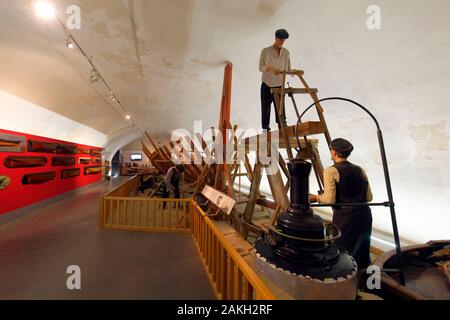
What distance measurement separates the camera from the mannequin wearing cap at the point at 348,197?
1628mm

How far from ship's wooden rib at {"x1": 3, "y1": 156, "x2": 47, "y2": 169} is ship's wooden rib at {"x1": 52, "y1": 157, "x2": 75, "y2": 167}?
1.73 feet

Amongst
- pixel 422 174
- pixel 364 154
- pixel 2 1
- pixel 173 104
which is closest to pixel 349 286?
pixel 422 174

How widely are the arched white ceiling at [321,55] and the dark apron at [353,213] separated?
1783 millimetres

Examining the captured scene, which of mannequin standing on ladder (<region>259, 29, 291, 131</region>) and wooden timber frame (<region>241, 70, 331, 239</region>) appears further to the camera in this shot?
mannequin standing on ladder (<region>259, 29, 291, 131</region>)

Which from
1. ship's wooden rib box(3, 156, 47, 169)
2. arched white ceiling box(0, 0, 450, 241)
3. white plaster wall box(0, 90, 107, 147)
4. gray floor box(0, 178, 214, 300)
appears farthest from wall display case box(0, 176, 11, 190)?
arched white ceiling box(0, 0, 450, 241)

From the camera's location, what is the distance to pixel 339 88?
10.4ft

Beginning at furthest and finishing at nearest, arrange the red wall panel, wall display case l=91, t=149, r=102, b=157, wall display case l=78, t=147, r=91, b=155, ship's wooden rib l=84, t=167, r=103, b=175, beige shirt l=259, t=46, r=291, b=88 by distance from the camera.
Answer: wall display case l=91, t=149, r=102, b=157, ship's wooden rib l=84, t=167, r=103, b=175, wall display case l=78, t=147, r=91, b=155, the red wall panel, beige shirt l=259, t=46, r=291, b=88

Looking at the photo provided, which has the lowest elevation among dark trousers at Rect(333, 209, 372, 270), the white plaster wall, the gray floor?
the gray floor

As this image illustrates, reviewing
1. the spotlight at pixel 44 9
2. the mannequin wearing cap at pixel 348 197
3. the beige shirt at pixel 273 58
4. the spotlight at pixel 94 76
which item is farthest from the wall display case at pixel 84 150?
the mannequin wearing cap at pixel 348 197

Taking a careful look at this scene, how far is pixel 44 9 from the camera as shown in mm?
2475

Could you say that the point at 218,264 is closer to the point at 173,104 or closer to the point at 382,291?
the point at 382,291

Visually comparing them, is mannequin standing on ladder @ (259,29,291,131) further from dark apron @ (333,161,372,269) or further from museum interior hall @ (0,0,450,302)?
dark apron @ (333,161,372,269)

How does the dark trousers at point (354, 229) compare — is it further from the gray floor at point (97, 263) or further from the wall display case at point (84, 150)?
the wall display case at point (84, 150)

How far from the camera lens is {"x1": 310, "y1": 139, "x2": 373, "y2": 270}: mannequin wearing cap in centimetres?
163
